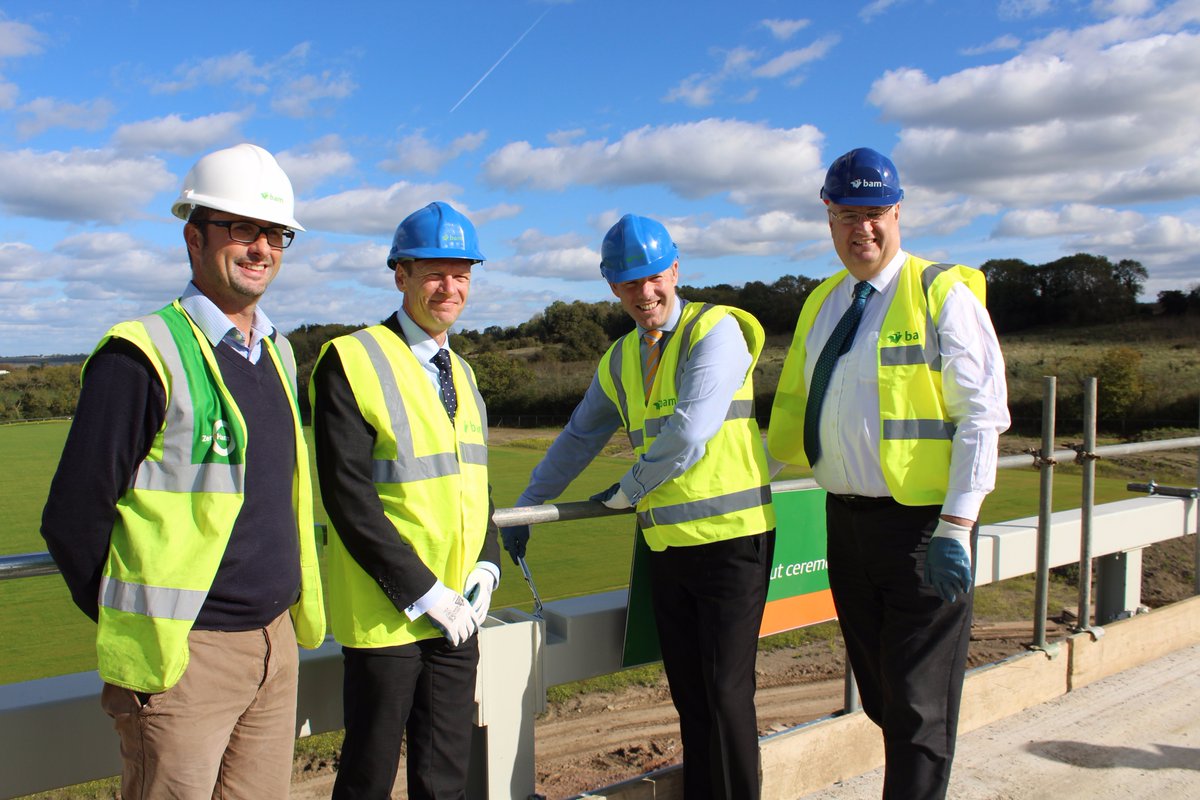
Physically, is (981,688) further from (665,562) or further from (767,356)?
(767,356)

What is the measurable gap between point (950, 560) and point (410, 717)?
1.44 metres

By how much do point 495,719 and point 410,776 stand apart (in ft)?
1.43

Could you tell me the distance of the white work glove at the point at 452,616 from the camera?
2.07m

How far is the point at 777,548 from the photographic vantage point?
10.5ft

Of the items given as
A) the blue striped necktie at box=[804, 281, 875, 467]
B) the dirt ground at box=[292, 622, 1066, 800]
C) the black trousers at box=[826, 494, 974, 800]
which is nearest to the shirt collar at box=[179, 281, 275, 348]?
the blue striped necktie at box=[804, 281, 875, 467]

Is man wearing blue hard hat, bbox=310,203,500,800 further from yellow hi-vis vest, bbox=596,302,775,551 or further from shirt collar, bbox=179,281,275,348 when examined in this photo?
→ yellow hi-vis vest, bbox=596,302,775,551

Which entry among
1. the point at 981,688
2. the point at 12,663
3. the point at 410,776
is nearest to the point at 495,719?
the point at 410,776

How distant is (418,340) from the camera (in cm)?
225

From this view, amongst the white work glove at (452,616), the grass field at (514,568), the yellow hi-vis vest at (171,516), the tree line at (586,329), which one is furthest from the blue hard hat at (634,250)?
the tree line at (586,329)

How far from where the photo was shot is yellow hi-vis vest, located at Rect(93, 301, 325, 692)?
5.30ft

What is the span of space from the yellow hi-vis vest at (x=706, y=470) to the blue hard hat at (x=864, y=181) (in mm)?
466

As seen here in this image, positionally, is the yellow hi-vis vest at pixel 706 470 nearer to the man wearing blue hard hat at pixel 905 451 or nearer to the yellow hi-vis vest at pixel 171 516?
the man wearing blue hard hat at pixel 905 451

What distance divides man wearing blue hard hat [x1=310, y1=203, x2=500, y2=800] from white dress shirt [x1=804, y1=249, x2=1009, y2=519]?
105 centimetres

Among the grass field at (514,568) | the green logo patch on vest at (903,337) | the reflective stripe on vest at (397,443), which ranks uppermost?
the green logo patch on vest at (903,337)
